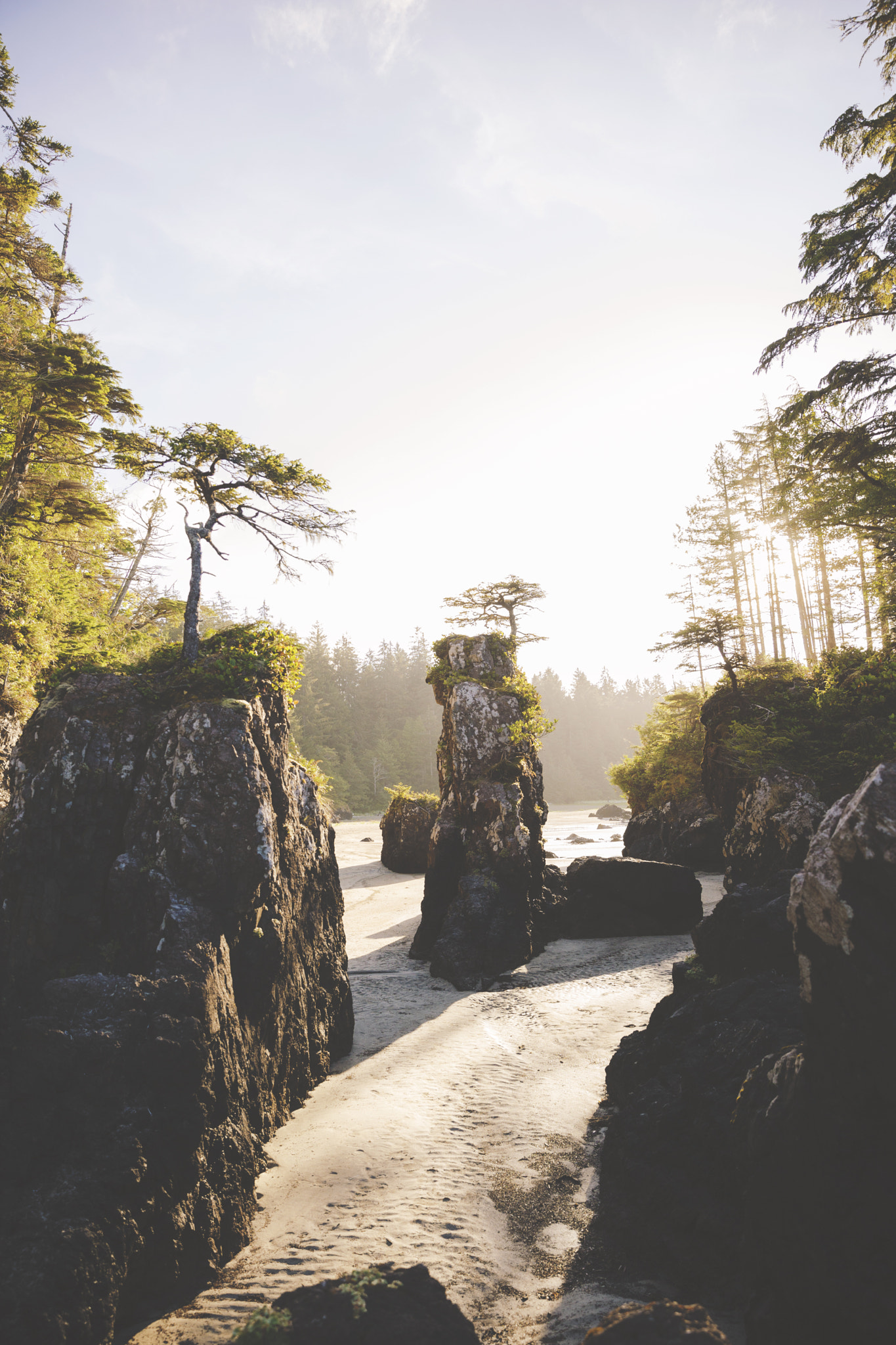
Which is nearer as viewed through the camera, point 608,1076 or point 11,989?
point 11,989

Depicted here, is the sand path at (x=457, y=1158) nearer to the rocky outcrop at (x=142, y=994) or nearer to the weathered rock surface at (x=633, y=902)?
the rocky outcrop at (x=142, y=994)

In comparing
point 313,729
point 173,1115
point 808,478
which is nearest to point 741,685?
point 808,478

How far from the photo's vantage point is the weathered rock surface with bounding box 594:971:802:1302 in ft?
15.2

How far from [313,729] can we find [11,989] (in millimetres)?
52888

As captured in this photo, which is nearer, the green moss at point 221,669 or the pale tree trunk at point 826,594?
the green moss at point 221,669

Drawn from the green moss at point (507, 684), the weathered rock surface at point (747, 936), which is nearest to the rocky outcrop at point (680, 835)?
the green moss at point (507, 684)

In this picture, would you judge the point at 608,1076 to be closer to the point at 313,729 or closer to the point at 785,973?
the point at 785,973

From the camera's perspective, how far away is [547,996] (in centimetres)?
1184

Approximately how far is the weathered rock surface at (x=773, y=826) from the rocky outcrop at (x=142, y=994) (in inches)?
461

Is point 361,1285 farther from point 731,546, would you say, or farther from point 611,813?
point 611,813

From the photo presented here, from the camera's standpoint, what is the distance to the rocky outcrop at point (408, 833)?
86.1 ft

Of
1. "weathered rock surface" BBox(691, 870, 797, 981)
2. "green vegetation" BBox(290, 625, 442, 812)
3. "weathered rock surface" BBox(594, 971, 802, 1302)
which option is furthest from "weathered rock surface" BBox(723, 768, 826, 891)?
"green vegetation" BBox(290, 625, 442, 812)

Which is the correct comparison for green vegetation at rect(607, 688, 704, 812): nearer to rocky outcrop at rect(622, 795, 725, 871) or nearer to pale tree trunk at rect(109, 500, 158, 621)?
rocky outcrop at rect(622, 795, 725, 871)

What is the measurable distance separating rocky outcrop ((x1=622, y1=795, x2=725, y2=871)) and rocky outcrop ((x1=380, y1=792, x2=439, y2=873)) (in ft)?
31.1
